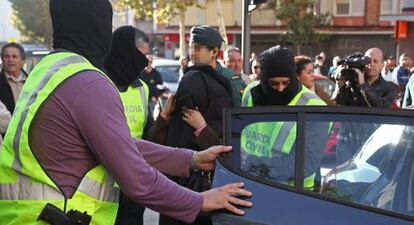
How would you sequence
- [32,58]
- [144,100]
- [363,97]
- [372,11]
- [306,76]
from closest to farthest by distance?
[144,100], [363,97], [306,76], [32,58], [372,11]

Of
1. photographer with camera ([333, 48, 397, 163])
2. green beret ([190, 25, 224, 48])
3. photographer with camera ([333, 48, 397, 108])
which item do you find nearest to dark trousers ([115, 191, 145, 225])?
green beret ([190, 25, 224, 48])

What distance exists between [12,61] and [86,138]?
14.6ft

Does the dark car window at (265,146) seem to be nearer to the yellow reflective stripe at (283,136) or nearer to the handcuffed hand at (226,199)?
the yellow reflective stripe at (283,136)

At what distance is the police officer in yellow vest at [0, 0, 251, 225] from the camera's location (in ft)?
6.75

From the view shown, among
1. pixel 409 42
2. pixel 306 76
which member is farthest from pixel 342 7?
Result: pixel 306 76

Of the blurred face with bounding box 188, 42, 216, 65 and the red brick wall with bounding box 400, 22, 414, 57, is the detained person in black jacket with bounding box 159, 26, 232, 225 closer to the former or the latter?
the blurred face with bounding box 188, 42, 216, 65

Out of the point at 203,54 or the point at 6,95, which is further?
the point at 6,95

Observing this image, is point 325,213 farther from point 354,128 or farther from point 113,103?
point 113,103

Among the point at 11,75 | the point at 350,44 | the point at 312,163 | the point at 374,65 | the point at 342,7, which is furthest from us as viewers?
the point at 350,44

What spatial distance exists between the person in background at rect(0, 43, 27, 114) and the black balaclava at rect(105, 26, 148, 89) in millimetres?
2123

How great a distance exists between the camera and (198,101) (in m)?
3.70

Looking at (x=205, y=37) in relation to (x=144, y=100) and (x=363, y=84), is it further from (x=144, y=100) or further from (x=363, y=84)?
(x=363, y=84)

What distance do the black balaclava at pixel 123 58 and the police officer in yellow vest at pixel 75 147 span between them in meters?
1.57

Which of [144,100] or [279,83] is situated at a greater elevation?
[279,83]
